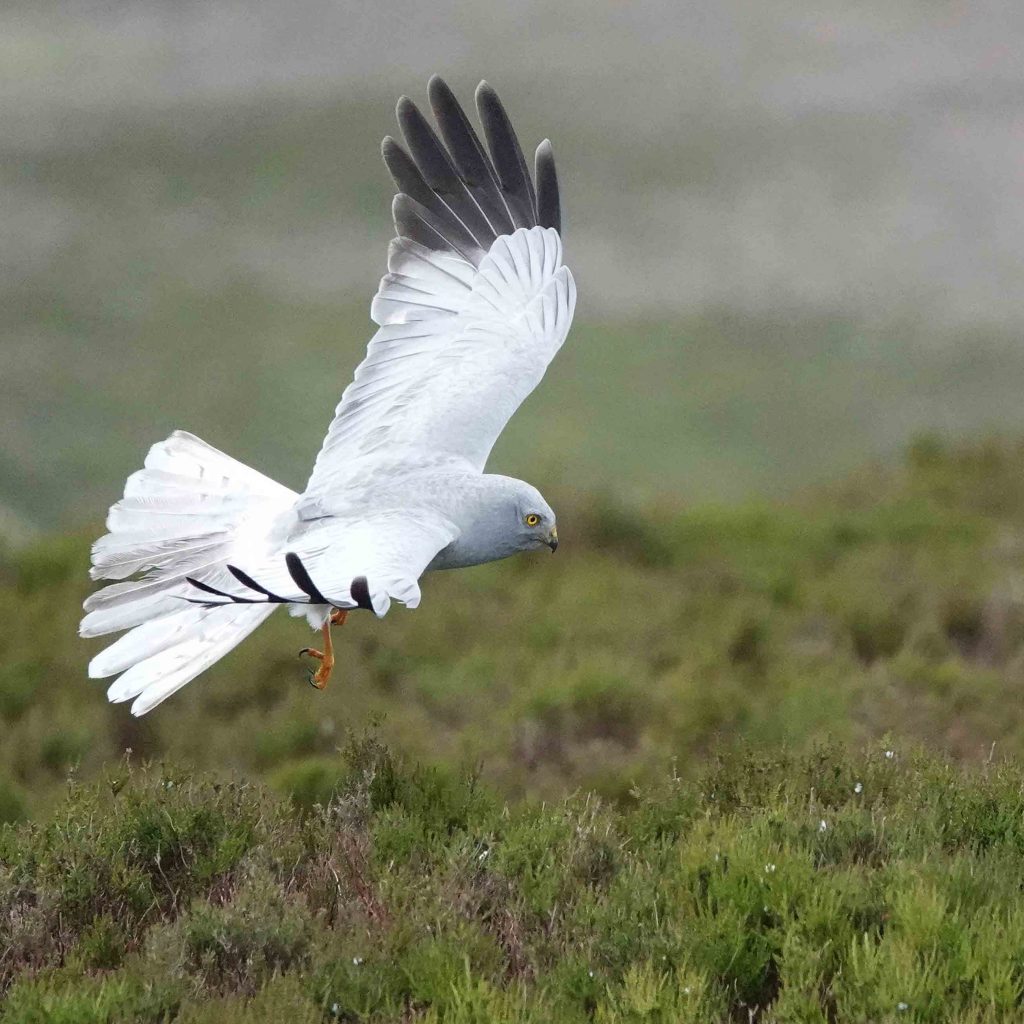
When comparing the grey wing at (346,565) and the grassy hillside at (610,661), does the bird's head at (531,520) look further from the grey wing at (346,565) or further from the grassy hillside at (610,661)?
the grassy hillside at (610,661)

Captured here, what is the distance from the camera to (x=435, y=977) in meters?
4.35

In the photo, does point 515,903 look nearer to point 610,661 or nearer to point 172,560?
point 172,560

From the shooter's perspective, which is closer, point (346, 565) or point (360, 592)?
point (360, 592)

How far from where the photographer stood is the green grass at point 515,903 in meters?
4.20

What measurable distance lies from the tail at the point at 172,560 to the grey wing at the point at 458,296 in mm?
502

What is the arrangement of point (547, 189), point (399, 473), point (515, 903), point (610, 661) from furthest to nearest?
point (610, 661) < point (547, 189) < point (399, 473) < point (515, 903)

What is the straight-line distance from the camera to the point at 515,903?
4.95 m

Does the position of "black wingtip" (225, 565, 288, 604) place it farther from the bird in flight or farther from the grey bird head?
the grey bird head

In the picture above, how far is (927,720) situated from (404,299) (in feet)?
16.4

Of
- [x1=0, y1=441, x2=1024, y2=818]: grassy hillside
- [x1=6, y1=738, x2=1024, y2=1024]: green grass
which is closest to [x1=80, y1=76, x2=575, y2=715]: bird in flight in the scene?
[x1=6, y1=738, x2=1024, y2=1024]: green grass

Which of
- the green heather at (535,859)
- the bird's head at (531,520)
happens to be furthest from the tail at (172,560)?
the bird's head at (531,520)

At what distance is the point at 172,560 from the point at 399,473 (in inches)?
42.2

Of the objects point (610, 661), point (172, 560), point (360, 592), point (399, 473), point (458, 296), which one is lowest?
point (610, 661)

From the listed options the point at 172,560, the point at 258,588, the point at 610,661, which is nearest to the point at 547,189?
the point at 172,560
